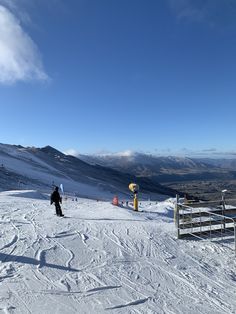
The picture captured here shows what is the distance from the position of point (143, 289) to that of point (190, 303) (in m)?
1.25

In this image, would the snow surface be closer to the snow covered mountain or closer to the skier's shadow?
the skier's shadow

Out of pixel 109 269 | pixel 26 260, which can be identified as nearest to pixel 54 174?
pixel 26 260

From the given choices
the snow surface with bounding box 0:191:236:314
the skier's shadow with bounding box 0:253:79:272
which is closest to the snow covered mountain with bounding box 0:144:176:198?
the snow surface with bounding box 0:191:236:314

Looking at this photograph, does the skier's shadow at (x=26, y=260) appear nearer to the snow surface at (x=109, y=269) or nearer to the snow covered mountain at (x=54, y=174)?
the snow surface at (x=109, y=269)

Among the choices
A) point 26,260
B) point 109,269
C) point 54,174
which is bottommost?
point 54,174

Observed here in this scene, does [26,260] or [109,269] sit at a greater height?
[26,260]

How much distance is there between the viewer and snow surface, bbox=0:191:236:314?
794cm

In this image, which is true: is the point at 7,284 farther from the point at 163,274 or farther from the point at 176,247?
the point at 176,247

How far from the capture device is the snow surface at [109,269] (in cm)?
794

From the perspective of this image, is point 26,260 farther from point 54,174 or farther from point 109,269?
point 54,174

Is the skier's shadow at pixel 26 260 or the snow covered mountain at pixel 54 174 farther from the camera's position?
the snow covered mountain at pixel 54 174

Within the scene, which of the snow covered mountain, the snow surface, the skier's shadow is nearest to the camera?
the snow surface

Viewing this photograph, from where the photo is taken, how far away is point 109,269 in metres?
10.1

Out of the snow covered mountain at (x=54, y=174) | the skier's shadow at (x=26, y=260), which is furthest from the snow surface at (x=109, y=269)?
the snow covered mountain at (x=54, y=174)
